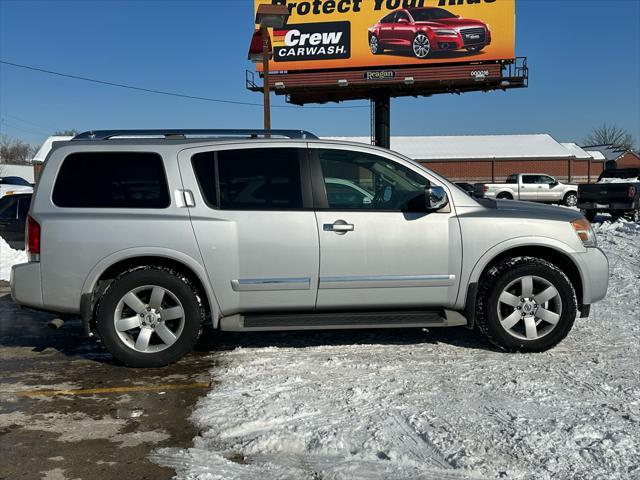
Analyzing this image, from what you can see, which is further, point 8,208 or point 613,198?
point 613,198

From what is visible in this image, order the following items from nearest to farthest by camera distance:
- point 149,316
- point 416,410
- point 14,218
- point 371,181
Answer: point 416,410 < point 149,316 < point 371,181 < point 14,218

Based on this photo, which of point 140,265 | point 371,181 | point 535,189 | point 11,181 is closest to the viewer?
point 140,265

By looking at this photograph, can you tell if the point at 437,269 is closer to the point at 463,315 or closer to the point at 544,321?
the point at 463,315

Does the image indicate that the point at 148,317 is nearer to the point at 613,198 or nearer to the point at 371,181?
the point at 371,181

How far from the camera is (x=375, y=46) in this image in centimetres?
3188

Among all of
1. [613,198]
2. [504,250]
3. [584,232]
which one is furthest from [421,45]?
[504,250]

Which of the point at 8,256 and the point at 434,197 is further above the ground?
the point at 434,197

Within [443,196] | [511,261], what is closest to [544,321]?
[511,261]

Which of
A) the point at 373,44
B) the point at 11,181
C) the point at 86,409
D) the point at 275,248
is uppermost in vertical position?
the point at 373,44

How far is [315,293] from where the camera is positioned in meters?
5.08

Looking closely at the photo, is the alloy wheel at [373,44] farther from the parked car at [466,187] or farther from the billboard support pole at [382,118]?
the parked car at [466,187]

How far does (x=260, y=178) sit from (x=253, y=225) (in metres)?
0.45

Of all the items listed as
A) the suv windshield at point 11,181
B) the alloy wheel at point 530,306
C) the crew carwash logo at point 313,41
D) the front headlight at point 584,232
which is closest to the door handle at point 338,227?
the alloy wheel at point 530,306

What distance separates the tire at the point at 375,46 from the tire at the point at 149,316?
2902cm
